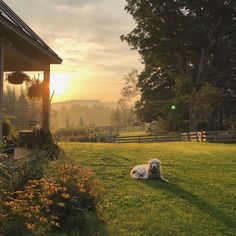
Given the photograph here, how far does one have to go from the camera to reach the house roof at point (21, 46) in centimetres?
1166

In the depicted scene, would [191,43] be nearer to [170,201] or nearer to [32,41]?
[32,41]

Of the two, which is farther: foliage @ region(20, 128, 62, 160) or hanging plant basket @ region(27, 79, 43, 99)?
hanging plant basket @ region(27, 79, 43, 99)

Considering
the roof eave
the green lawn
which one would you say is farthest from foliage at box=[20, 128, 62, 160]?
the roof eave

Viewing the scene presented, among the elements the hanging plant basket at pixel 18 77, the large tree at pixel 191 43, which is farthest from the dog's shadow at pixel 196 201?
the large tree at pixel 191 43

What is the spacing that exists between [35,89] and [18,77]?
41.0 inches

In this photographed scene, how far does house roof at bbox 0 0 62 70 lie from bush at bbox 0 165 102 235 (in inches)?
154

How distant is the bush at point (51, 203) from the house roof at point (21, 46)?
391 cm

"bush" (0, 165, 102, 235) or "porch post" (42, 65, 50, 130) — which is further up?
"porch post" (42, 65, 50, 130)

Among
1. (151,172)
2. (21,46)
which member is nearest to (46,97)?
(21,46)

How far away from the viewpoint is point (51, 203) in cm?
756

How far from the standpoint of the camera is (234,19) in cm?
4619

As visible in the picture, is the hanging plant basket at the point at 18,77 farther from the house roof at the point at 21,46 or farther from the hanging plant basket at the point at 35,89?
the hanging plant basket at the point at 35,89

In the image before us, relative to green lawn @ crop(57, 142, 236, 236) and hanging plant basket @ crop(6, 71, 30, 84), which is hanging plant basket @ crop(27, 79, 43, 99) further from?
green lawn @ crop(57, 142, 236, 236)

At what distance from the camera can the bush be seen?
6945 millimetres
